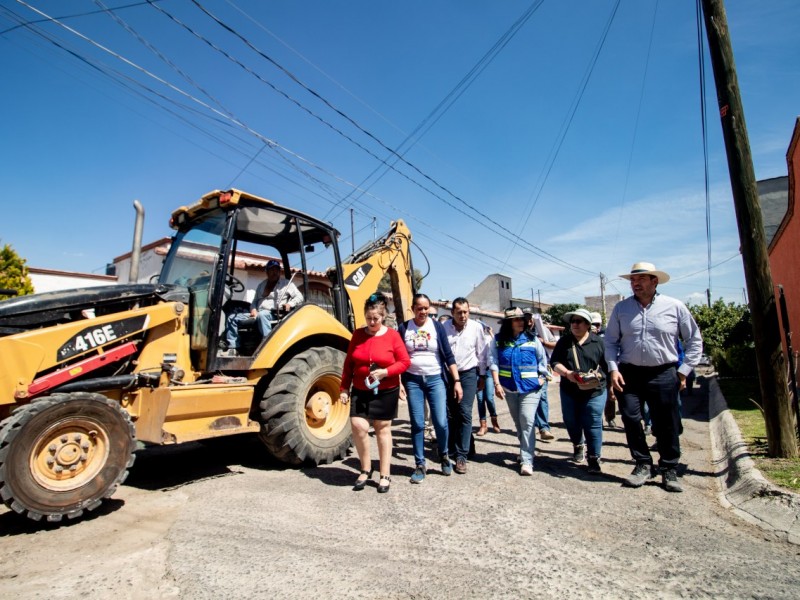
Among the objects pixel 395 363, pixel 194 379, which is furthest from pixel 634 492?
pixel 194 379

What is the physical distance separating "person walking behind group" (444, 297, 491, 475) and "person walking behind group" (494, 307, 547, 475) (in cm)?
26

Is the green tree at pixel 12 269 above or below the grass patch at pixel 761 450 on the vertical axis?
above

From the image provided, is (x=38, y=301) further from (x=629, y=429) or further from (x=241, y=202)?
(x=629, y=429)

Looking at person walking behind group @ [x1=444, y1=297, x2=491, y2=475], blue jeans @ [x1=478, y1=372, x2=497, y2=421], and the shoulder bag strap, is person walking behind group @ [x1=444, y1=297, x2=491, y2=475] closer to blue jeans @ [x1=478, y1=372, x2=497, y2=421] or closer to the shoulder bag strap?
the shoulder bag strap

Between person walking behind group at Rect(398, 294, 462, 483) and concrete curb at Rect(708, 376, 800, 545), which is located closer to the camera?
concrete curb at Rect(708, 376, 800, 545)

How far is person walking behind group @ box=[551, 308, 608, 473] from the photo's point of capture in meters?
5.08

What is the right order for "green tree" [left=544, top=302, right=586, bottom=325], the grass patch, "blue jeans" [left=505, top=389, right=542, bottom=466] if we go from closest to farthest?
the grass patch → "blue jeans" [left=505, top=389, right=542, bottom=466] → "green tree" [left=544, top=302, right=586, bottom=325]

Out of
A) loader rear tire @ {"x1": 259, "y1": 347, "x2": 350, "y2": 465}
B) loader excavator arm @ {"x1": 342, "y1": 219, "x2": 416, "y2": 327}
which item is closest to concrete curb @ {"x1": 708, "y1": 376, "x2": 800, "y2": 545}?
loader rear tire @ {"x1": 259, "y1": 347, "x2": 350, "y2": 465}

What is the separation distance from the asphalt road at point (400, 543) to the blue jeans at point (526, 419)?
26cm

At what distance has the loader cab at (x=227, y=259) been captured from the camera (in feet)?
15.9

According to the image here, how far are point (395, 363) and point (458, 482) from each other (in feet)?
4.22

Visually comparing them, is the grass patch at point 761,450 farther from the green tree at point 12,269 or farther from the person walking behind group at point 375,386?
the green tree at point 12,269

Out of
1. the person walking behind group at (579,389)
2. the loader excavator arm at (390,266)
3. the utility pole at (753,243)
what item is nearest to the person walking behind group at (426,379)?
the person walking behind group at (579,389)

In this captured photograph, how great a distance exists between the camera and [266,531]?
132 inches
